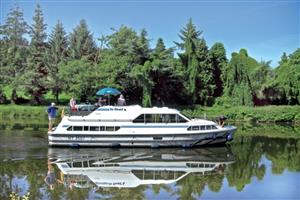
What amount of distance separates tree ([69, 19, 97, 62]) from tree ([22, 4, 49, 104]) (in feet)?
15.6

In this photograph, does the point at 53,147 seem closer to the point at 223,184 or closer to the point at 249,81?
the point at 223,184

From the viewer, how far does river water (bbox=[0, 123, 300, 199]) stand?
1625 cm

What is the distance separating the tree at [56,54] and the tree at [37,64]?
104 cm

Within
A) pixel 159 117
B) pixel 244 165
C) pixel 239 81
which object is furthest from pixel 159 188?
pixel 239 81

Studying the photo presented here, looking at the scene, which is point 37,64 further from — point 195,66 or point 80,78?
point 195,66

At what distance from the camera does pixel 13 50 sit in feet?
209

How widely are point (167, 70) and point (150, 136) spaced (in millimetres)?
30801

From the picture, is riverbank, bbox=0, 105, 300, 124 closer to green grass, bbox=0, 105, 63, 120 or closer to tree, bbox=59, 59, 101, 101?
green grass, bbox=0, 105, 63, 120

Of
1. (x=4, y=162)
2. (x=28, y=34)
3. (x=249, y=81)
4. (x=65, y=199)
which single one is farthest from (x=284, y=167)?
(x=28, y=34)

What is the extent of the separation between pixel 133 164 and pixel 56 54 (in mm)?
47423

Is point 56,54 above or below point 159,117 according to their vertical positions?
above

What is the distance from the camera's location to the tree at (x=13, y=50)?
59.6 meters

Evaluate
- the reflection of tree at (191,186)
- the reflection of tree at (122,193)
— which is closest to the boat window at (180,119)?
the reflection of tree at (191,186)

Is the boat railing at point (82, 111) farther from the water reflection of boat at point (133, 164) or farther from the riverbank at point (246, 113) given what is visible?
the riverbank at point (246, 113)
